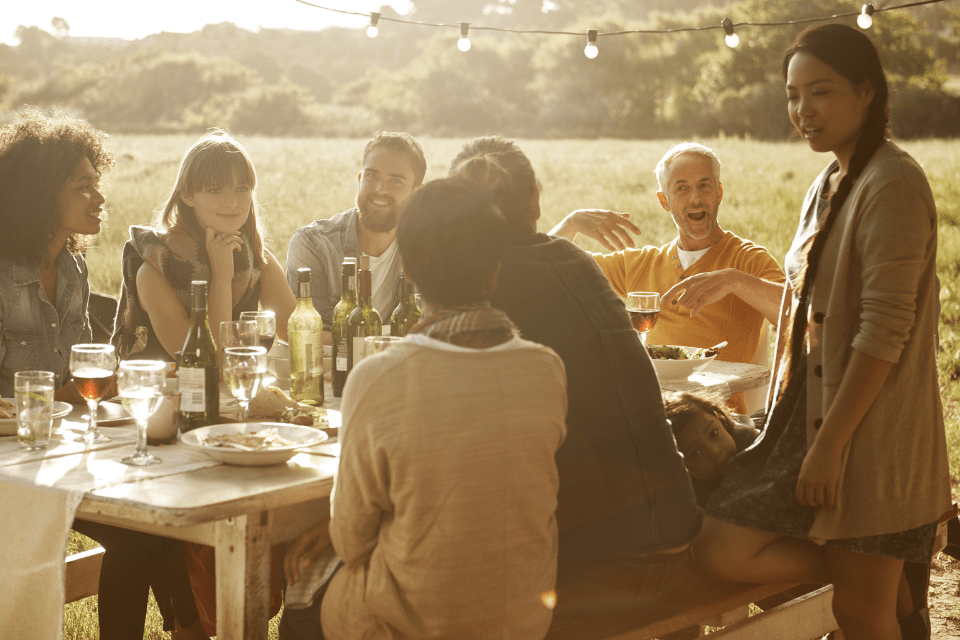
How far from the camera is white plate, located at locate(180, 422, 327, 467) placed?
6.21 ft

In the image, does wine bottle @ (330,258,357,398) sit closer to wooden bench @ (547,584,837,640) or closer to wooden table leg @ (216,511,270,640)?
wooden table leg @ (216,511,270,640)

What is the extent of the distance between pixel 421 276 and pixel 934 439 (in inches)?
53.7

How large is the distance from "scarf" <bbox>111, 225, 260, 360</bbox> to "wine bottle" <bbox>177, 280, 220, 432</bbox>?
0.88m

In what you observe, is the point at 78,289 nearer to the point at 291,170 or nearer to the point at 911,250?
the point at 911,250

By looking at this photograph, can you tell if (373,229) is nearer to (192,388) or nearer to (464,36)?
(192,388)

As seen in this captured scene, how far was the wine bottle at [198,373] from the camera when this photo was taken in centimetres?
215

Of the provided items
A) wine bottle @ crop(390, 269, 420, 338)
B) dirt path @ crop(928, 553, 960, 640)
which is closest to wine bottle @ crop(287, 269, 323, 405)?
wine bottle @ crop(390, 269, 420, 338)

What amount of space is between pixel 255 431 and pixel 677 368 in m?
1.38

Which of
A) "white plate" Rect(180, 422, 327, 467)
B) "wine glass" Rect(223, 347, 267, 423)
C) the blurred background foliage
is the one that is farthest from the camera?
the blurred background foliage

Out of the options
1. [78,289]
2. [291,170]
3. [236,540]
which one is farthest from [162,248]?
[291,170]

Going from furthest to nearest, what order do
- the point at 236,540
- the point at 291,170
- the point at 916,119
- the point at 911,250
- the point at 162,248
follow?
the point at 916,119
the point at 291,170
the point at 162,248
the point at 911,250
the point at 236,540

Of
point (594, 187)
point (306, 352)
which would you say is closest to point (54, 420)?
point (306, 352)

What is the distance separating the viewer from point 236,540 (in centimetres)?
177

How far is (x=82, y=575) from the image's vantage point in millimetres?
2883
